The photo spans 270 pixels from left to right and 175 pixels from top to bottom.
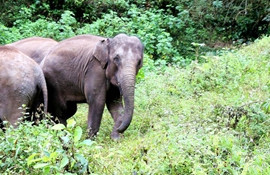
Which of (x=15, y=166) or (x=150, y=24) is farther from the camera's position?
(x=150, y=24)

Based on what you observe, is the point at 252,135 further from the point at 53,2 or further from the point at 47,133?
the point at 53,2

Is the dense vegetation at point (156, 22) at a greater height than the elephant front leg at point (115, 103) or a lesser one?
lesser

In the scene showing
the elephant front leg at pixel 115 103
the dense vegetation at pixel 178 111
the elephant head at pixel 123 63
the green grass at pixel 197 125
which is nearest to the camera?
the dense vegetation at pixel 178 111

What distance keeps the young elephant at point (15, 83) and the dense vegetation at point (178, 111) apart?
0.41 meters

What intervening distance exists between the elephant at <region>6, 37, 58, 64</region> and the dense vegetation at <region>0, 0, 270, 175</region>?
46.4 inches

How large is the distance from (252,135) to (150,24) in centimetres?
796

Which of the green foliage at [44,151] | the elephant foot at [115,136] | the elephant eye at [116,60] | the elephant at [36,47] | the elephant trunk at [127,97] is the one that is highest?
the green foliage at [44,151]

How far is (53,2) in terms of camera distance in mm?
15438

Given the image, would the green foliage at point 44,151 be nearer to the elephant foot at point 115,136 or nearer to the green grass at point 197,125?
the green grass at point 197,125

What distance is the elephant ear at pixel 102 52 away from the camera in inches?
269

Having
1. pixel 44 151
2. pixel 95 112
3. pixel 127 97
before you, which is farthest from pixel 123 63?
pixel 44 151

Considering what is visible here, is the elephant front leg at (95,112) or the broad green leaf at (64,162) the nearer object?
the broad green leaf at (64,162)

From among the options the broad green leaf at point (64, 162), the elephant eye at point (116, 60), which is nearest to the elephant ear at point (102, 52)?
the elephant eye at point (116, 60)

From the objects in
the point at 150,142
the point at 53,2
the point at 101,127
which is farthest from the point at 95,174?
the point at 53,2
